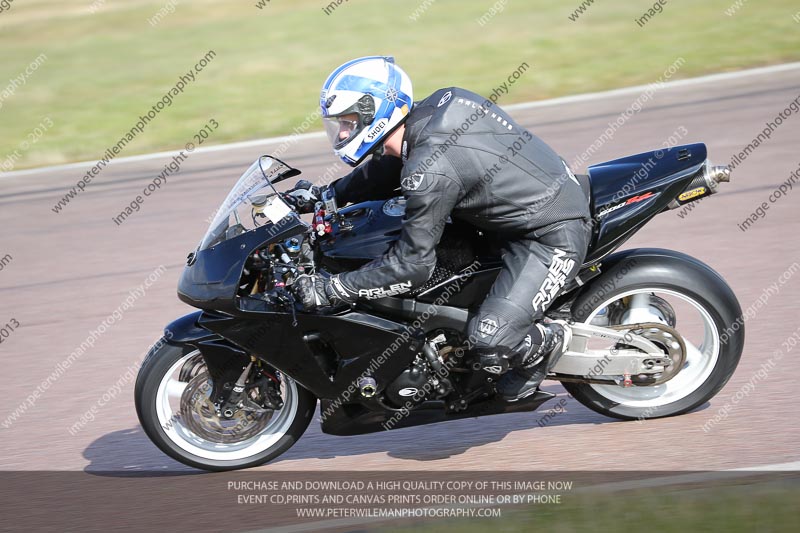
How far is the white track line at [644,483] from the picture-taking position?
14.5 feet

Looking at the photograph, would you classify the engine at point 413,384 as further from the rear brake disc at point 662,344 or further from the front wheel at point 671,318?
the rear brake disc at point 662,344

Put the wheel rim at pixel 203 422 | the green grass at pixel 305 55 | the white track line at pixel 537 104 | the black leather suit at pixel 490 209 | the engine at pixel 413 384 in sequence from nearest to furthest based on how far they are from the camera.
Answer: the black leather suit at pixel 490 209
the engine at pixel 413 384
the wheel rim at pixel 203 422
the white track line at pixel 537 104
the green grass at pixel 305 55

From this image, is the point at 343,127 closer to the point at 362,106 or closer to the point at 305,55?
the point at 362,106

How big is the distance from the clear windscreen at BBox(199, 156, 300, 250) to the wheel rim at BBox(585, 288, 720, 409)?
1.72 m

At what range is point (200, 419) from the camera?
198 inches

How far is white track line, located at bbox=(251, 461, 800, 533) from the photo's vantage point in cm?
441

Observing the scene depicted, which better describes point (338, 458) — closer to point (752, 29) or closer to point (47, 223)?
point (47, 223)

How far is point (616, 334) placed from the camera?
5.05 metres

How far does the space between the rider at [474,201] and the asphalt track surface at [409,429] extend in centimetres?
63

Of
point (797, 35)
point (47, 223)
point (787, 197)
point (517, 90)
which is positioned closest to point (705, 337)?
point (787, 197)

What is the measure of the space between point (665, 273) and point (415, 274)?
137 cm

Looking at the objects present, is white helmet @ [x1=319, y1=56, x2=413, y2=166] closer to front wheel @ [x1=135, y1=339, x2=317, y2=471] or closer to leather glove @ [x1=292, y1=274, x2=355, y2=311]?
leather glove @ [x1=292, y1=274, x2=355, y2=311]

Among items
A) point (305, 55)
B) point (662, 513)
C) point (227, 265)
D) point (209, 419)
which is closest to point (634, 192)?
point (662, 513)

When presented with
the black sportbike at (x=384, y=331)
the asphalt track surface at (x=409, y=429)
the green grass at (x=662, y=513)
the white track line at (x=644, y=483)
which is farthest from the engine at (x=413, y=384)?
the green grass at (x=662, y=513)
